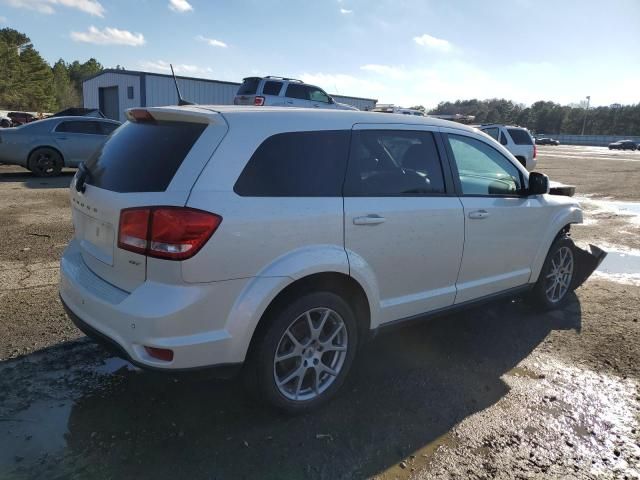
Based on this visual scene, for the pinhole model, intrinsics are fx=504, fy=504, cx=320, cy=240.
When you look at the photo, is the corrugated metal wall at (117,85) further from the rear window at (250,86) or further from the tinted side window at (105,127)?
the tinted side window at (105,127)

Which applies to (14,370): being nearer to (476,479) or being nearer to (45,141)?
(476,479)

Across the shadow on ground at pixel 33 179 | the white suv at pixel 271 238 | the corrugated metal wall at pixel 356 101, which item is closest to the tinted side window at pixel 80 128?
the shadow on ground at pixel 33 179

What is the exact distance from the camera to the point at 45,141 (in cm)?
1260

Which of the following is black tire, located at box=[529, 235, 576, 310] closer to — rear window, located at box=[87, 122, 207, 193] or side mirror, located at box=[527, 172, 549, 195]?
side mirror, located at box=[527, 172, 549, 195]

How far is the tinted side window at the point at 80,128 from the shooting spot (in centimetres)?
1280

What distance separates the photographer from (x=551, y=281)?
4.94 meters

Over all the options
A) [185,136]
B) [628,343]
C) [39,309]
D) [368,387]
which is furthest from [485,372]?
[39,309]

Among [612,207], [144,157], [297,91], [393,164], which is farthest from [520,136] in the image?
[144,157]

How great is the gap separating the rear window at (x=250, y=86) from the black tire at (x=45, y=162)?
832cm

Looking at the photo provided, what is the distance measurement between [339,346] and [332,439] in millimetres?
563

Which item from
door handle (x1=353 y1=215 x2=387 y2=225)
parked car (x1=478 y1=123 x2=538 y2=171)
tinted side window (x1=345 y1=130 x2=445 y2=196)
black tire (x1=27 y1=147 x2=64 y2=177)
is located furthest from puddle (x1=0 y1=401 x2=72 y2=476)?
parked car (x1=478 y1=123 x2=538 y2=171)

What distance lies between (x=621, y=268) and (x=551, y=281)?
2.29 m

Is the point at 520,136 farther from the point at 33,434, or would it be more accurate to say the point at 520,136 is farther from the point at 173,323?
the point at 33,434

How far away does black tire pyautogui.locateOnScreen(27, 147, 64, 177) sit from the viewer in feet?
41.3
